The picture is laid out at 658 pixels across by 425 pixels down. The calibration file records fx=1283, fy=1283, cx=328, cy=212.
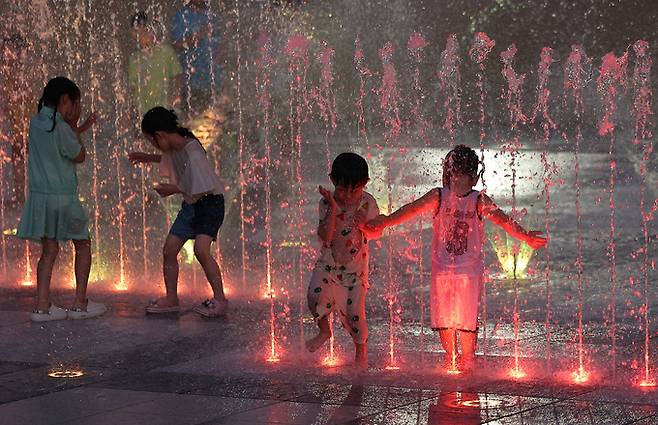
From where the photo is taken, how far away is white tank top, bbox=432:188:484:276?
6043mm

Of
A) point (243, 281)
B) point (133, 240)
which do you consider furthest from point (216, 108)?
point (243, 281)

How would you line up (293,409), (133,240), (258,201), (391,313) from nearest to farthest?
1. (293,409)
2. (391,313)
3. (133,240)
4. (258,201)

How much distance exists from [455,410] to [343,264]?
4.04 feet

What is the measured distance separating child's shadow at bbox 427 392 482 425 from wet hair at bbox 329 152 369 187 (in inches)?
45.8

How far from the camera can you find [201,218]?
8000 mm

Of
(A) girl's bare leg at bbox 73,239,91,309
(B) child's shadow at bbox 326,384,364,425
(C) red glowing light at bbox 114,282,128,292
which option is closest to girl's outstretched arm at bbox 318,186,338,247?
(B) child's shadow at bbox 326,384,364,425

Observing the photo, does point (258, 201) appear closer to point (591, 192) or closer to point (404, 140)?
point (591, 192)

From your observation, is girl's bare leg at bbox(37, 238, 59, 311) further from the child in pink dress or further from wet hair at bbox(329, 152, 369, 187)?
the child in pink dress

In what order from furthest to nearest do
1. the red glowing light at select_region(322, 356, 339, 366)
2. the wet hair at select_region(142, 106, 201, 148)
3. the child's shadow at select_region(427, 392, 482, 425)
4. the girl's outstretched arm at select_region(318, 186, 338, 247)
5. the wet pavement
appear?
1. the wet hair at select_region(142, 106, 201, 148)
2. the red glowing light at select_region(322, 356, 339, 366)
3. the girl's outstretched arm at select_region(318, 186, 338, 247)
4. the wet pavement
5. the child's shadow at select_region(427, 392, 482, 425)

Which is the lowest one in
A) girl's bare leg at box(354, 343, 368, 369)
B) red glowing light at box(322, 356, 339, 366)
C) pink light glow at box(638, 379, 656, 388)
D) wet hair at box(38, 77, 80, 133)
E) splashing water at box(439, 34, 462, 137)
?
pink light glow at box(638, 379, 656, 388)

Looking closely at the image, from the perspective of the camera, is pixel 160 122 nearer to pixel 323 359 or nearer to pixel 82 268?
A: pixel 82 268

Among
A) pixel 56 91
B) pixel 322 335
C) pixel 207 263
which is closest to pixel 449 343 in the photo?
pixel 322 335

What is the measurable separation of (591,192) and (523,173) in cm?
301

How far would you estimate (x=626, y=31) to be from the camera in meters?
26.3
